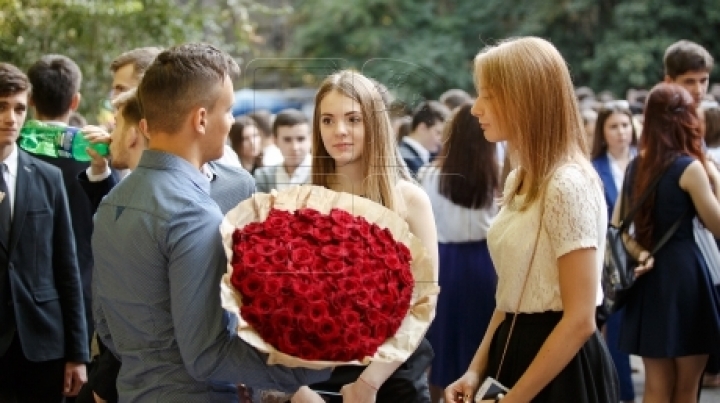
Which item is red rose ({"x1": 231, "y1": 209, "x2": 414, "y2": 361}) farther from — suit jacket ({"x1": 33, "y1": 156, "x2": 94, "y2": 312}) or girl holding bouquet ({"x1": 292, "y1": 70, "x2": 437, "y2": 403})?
suit jacket ({"x1": 33, "y1": 156, "x2": 94, "y2": 312})

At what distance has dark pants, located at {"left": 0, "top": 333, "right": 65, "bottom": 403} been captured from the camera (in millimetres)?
5398

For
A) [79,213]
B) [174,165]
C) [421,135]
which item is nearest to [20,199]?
[79,213]

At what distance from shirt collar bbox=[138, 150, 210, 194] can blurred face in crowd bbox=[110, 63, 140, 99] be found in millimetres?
2649

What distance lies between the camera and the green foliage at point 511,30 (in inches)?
1095

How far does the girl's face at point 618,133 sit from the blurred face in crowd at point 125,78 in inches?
161

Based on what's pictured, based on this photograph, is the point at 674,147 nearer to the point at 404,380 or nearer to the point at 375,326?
the point at 404,380

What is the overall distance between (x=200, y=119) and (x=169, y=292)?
1.65 feet

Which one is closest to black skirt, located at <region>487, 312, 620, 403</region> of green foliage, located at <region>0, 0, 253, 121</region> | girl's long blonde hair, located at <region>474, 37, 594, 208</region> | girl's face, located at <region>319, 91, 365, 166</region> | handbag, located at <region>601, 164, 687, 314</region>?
girl's long blonde hair, located at <region>474, 37, 594, 208</region>

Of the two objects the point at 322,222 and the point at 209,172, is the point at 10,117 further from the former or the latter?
the point at 322,222

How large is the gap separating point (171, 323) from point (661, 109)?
3.64 meters

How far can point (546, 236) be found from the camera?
346 cm

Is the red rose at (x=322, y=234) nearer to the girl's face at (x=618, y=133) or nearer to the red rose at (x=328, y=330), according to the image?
the red rose at (x=328, y=330)

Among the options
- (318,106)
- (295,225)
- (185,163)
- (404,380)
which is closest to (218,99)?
(185,163)

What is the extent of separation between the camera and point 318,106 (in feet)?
14.1
